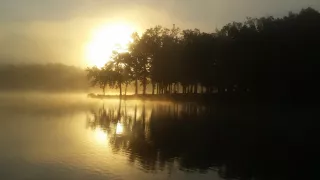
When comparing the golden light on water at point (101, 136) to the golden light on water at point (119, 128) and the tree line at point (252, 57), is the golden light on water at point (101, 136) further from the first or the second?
the tree line at point (252, 57)

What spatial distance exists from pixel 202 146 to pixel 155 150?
417 centimetres

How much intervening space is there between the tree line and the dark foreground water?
2573 centimetres

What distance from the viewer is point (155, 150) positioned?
2642 centimetres

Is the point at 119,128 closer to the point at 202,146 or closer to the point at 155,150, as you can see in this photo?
the point at 202,146

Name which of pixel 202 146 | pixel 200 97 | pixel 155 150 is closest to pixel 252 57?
pixel 200 97

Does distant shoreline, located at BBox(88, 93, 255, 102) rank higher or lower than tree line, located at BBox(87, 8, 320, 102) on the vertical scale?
lower

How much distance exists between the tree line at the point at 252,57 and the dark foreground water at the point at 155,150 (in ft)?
84.4

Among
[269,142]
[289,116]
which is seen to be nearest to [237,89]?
[289,116]

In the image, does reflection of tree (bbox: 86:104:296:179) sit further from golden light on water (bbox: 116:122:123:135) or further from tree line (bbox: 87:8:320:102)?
tree line (bbox: 87:8:320:102)

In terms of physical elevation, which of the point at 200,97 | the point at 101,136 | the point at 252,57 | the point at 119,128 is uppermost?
the point at 252,57

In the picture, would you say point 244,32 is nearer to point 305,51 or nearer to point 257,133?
point 305,51

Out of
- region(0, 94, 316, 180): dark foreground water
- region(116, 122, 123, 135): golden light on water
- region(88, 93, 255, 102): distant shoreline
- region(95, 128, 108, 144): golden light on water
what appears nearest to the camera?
region(0, 94, 316, 180): dark foreground water

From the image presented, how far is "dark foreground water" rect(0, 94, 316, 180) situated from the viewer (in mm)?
20359

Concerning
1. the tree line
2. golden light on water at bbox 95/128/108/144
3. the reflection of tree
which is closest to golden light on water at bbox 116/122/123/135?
the reflection of tree
